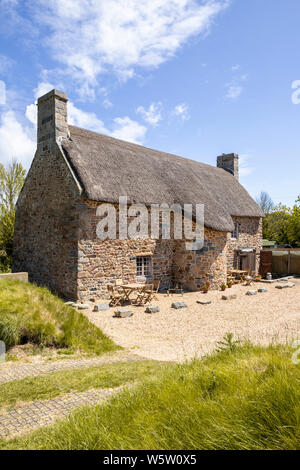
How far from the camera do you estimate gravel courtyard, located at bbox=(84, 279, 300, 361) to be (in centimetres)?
748

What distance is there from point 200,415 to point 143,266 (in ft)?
38.3

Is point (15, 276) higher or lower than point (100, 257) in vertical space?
lower

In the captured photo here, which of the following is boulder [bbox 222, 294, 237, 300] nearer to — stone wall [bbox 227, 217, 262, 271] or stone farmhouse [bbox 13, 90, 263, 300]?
stone farmhouse [bbox 13, 90, 263, 300]

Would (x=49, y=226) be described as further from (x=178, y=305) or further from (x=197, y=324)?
(x=197, y=324)

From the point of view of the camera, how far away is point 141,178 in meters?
15.2

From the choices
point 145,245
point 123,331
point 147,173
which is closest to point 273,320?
point 123,331

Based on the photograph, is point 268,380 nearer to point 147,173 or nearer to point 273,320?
point 273,320

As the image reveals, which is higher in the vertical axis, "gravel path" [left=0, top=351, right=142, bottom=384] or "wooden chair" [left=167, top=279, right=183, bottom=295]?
"wooden chair" [left=167, top=279, right=183, bottom=295]

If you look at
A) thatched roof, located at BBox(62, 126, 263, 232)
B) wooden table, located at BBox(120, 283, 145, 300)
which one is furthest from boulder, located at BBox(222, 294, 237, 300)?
wooden table, located at BBox(120, 283, 145, 300)

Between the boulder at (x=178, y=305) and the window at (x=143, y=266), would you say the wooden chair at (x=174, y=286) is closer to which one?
the window at (x=143, y=266)

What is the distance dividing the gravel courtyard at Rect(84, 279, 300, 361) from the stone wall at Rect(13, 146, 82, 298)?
261 centimetres

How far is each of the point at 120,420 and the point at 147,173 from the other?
13668 mm

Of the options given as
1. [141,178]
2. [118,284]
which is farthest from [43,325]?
[141,178]

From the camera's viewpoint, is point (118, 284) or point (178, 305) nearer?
point (178, 305)
